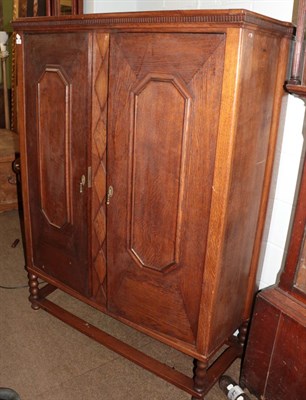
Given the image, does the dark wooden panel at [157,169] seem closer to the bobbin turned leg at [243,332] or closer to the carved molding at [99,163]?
the carved molding at [99,163]

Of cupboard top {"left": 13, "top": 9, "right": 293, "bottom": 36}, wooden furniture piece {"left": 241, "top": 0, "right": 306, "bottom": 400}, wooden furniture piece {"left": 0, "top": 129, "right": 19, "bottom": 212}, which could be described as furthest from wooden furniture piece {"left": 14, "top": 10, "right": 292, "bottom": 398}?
wooden furniture piece {"left": 0, "top": 129, "right": 19, "bottom": 212}

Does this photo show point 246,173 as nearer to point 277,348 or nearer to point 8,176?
point 277,348

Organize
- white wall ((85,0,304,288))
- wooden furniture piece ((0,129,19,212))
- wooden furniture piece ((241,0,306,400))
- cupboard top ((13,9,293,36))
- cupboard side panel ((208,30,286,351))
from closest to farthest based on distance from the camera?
cupboard top ((13,9,293,36)) → cupboard side panel ((208,30,286,351)) → wooden furniture piece ((241,0,306,400)) → white wall ((85,0,304,288)) → wooden furniture piece ((0,129,19,212))

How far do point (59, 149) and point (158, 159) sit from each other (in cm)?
54

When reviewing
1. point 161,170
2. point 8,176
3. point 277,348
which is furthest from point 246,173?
point 8,176

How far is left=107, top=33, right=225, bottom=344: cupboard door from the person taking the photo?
4.21 ft

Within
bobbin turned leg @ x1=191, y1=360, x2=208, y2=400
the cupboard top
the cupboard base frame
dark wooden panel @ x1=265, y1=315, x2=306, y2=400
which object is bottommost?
the cupboard base frame

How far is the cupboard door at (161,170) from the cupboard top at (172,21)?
0.11 feet

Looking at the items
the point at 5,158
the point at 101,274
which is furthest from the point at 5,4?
the point at 101,274

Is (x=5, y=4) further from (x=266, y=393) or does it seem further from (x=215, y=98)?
(x=266, y=393)

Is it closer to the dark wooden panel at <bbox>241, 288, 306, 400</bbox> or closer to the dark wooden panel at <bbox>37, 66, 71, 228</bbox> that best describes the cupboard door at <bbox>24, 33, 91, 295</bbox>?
the dark wooden panel at <bbox>37, 66, 71, 228</bbox>

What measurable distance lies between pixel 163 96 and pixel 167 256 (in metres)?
0.60

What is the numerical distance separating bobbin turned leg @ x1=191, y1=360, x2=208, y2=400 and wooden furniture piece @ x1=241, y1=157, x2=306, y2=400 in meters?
0.21

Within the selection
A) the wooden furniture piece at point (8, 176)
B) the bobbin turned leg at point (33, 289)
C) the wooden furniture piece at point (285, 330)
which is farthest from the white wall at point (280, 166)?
the wooden furniture piece at point (8, 176)
